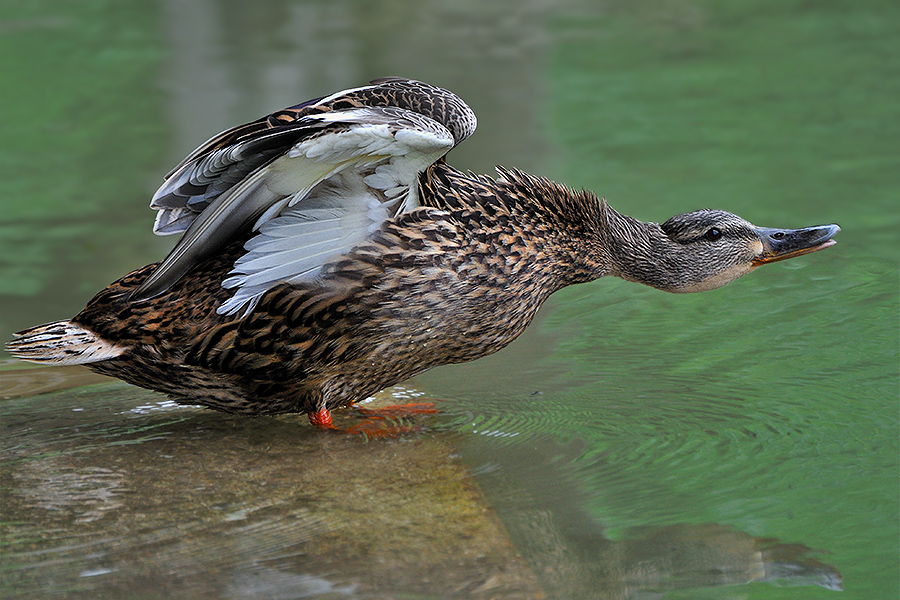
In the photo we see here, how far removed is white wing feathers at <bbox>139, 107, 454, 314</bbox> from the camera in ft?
13.7

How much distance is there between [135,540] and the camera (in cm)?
390

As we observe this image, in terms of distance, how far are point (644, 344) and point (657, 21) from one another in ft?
24.1

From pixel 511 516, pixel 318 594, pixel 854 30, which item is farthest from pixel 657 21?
pixel 318 594

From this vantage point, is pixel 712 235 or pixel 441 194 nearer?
pixel 441 194

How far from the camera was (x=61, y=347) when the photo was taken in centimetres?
480

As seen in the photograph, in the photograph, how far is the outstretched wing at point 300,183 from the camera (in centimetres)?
409

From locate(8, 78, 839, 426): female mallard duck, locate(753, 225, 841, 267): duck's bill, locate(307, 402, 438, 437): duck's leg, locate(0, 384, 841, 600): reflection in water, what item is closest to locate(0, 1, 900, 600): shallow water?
locate(0, 384, 841, 600): reflection in water

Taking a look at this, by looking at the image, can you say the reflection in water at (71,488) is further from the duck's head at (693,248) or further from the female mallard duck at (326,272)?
the duck's head at (693,248)

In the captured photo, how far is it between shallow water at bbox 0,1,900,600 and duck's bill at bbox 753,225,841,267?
0.52m

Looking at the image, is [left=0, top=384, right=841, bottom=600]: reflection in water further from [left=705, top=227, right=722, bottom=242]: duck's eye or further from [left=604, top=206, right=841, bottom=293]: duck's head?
[left=705, top=227, right=722, bottom=242]: duck's eye

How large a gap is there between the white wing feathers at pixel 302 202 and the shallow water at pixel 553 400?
85cm

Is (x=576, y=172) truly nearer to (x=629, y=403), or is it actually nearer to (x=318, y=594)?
(x=629, y=403)

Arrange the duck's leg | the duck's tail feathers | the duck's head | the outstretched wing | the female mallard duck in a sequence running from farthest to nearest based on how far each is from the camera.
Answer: the duck's head, the duck's leg, the duck's tail feathers, the female mallard duck, the outstretched wing

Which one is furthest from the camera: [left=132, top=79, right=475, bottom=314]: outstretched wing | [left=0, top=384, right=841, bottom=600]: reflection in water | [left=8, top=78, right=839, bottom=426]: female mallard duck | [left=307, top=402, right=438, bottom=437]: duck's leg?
[left=307, top=402, right=438, bottom=437]: duck's leg
